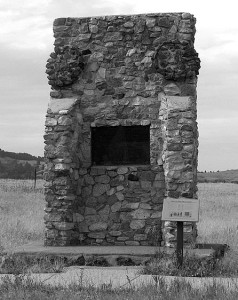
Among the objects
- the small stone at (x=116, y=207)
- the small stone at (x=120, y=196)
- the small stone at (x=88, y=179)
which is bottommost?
the small stone at (x=116, y=207)

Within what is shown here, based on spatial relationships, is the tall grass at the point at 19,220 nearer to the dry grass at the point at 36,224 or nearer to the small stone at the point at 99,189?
the dry grass at the point at 36,224

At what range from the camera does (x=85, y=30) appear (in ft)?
42.0

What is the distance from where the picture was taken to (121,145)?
1278cm

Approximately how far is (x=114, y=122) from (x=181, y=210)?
112 inches

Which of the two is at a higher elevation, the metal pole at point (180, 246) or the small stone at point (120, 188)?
the small stone at point (120, 188)

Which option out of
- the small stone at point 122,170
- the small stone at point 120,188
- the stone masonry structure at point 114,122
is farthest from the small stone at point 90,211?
the small stone at point 122,170

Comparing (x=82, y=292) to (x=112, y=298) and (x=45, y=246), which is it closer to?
(x=112, y=298)

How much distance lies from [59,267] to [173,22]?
5154 millimetres

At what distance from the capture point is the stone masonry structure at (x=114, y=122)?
12.2 metres

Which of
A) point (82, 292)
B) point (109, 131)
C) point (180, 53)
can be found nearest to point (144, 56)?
point (180, 53)

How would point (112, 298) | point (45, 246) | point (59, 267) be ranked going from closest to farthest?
point (112, 298), point (59, 267), point (45, 246)

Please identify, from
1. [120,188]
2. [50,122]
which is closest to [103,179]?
[120,188]

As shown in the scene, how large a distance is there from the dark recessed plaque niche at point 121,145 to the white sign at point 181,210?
90.1 inches

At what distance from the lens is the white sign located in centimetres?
1040
